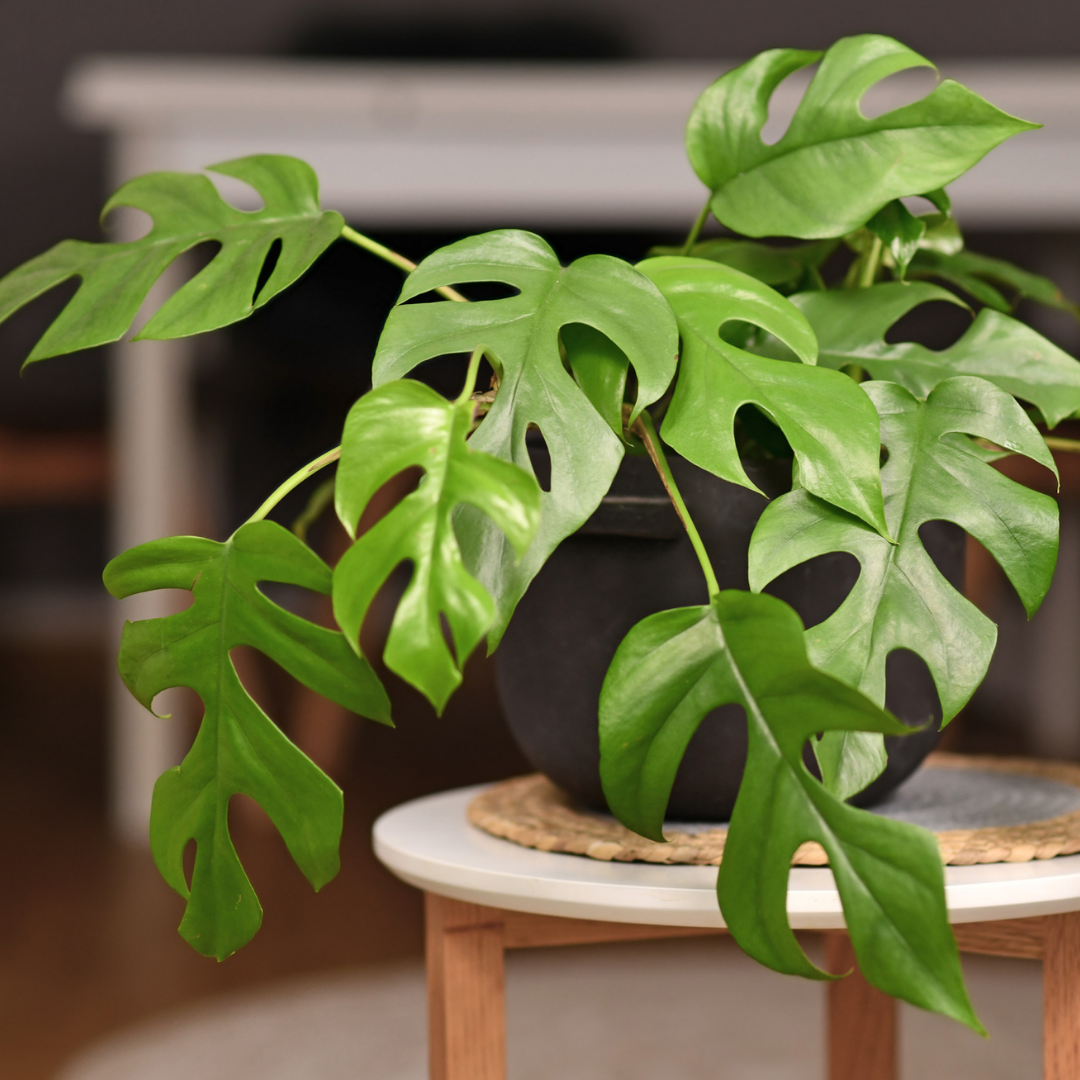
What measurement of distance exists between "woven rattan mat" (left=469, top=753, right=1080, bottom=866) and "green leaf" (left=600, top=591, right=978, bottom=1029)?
0.09 m

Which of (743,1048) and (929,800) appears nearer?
(929,800)

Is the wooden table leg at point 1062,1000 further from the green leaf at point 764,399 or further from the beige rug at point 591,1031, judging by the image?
the beige rug at point 591,1031

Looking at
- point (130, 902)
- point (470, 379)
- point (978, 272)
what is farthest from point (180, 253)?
point (130, 902)

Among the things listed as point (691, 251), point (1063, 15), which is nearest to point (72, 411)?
point (1063, 15)

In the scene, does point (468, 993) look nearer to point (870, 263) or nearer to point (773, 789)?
point (773, 789)

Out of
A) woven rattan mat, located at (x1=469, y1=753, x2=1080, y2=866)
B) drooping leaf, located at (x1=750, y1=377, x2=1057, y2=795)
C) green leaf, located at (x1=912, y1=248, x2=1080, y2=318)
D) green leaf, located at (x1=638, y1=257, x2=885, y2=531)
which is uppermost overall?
green leaf, located at (x1=912, y1=248, x2=1080, y2=318)

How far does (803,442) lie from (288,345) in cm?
200

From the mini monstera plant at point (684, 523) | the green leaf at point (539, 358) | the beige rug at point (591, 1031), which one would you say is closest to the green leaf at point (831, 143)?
the mini monstera plant at point (684, 523)

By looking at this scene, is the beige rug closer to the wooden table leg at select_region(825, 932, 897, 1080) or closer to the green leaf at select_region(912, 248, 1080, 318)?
the wooden table leg at select_region(825, 932, 897, 1080)

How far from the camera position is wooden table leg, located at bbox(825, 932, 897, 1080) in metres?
0.89

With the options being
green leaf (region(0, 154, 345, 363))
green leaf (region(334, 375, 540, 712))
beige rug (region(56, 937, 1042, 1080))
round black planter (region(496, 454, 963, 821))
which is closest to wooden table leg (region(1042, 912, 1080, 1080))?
round black planter (region(496, 454, 963, 821))

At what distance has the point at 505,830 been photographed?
644mm

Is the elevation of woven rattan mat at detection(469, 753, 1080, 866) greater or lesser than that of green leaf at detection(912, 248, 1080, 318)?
lesser

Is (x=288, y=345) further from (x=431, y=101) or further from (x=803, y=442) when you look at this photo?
(x=803, y=442)
